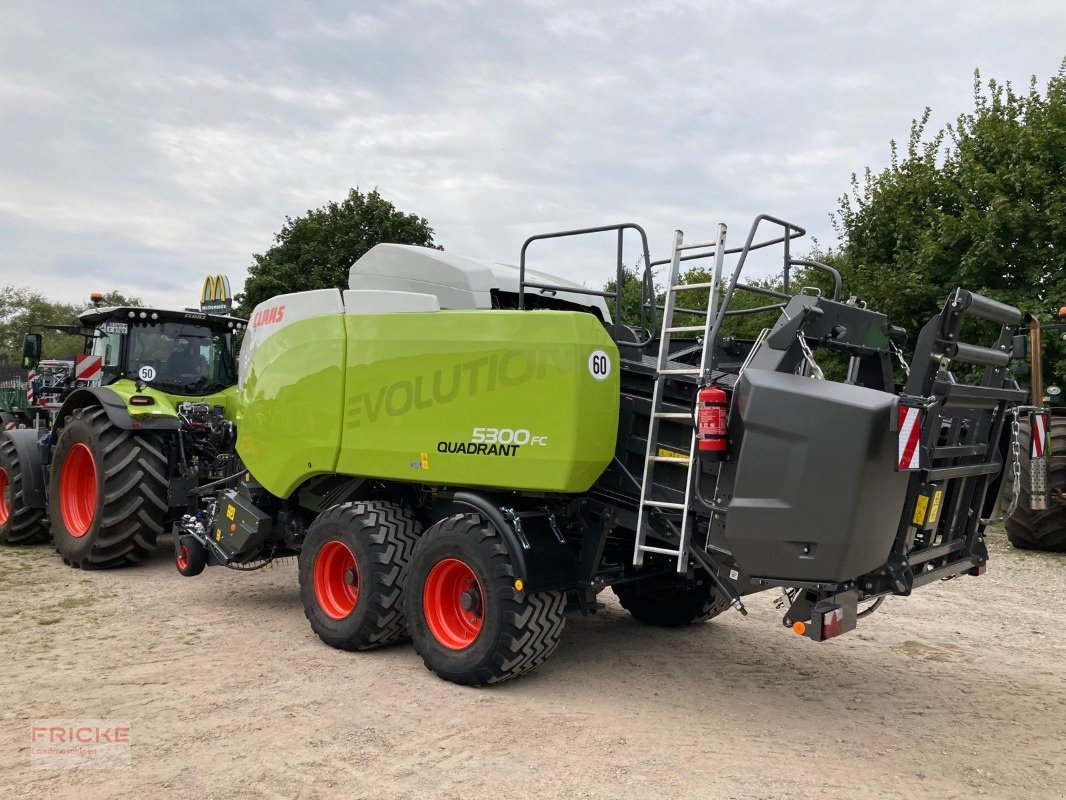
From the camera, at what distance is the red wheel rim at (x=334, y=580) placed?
5844 millimetres

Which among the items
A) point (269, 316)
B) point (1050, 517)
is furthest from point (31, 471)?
point (1050, 517)

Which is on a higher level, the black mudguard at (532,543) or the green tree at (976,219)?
the green tree at (976,219)

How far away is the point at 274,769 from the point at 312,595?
2.14 metres

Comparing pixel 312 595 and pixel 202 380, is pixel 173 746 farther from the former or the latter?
pixel 202 380

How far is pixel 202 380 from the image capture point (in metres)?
9.27

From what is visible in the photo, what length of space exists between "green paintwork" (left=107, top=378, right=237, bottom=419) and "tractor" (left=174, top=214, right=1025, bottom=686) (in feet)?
6.60

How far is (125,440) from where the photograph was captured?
7996mm

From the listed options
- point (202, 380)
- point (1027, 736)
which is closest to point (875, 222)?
point (202, 380)

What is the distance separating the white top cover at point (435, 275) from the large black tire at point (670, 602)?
7.47 ft

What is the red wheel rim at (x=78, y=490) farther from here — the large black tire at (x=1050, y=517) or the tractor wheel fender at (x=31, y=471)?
the large black tire at (x=1050, y=517)

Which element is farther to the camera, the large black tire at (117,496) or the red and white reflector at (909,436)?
the large black tire at (117,496)

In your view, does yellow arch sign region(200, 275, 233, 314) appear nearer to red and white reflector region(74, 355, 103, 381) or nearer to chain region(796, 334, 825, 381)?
red and white reflector region(74, 355, 103, 381)

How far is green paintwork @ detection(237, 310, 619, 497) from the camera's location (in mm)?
4668

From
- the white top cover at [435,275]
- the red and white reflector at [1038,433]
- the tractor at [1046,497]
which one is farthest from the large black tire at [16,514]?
the tractor at [1046,497]
